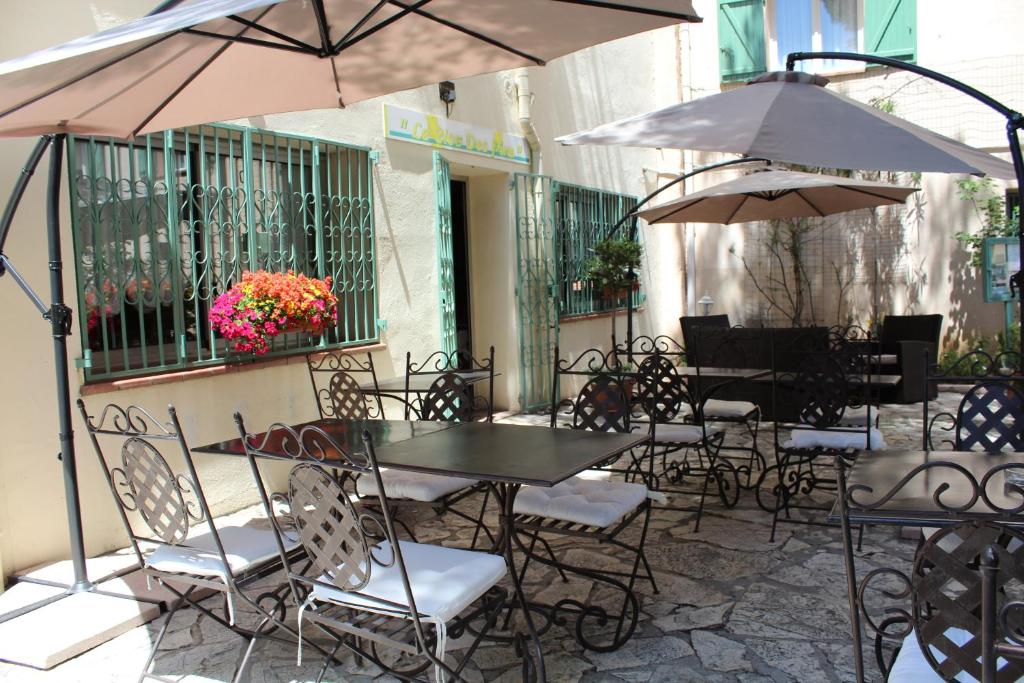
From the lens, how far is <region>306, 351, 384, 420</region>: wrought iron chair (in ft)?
15.4

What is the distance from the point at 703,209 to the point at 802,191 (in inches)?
30.8

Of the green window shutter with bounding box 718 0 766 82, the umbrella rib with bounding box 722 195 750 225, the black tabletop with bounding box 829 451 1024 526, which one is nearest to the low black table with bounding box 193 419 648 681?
the black tabletop with bounding box 829 451 1024 526

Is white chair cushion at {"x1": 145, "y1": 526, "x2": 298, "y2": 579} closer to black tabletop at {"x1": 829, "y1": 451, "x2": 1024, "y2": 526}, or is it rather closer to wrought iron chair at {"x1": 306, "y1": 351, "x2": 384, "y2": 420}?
wrought iron chair at {"x1": 306, "y1": 351, "x2": 384, "y2": 420}

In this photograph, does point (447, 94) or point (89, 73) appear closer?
point (89, 73)

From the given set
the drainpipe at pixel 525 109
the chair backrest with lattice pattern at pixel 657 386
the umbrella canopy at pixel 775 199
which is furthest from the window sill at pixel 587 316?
the chair backrest with lattice pattern at pixel 657 386

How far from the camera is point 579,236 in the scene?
30.1 feet

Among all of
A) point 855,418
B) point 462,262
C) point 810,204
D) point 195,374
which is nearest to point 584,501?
point 855,418

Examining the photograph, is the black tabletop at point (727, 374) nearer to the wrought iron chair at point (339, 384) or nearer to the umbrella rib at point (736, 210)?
the umbrella rib at point (736, 210)

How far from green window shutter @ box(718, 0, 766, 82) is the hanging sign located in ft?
15.9

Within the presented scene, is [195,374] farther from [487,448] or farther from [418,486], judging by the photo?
[487,448]

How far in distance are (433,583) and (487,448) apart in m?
0.71

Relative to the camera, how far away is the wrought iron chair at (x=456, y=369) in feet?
15.6

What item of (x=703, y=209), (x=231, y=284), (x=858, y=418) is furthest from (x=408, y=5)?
(x=703, y=209)

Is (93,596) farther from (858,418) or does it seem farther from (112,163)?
(858,418)
